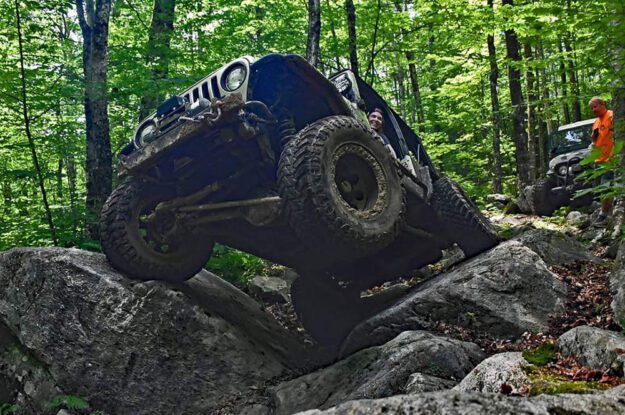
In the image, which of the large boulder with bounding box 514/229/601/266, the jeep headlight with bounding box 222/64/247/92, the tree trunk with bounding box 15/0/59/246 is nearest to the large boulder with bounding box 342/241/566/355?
the large boulder with bounding box 514/229/601/266

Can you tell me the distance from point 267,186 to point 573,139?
12429mm

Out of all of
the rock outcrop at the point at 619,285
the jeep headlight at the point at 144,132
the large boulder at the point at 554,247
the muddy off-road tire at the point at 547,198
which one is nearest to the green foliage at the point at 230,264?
the jeep headlight at the point at 144,132

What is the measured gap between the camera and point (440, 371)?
3545 mm

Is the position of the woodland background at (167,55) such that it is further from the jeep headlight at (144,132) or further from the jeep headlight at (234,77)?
the jeep headlight at (234,77)

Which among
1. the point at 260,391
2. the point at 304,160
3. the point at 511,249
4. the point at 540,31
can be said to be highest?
the point at 540,31

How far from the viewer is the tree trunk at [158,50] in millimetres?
9370

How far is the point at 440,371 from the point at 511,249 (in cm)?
235

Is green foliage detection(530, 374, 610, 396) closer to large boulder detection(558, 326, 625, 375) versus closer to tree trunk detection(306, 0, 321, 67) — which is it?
large boulder detection(558, 326, 625, 375)

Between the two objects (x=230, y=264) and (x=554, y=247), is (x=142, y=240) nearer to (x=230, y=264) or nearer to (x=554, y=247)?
(x=230, y=264)

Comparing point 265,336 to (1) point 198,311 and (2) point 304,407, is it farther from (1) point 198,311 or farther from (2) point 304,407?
(2) point 304,407

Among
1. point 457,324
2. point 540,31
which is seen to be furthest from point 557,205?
point 457,324

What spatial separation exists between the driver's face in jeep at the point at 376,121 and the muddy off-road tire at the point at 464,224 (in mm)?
1175

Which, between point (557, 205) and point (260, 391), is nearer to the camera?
point (260, 391)

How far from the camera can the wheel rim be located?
5.16 meters
